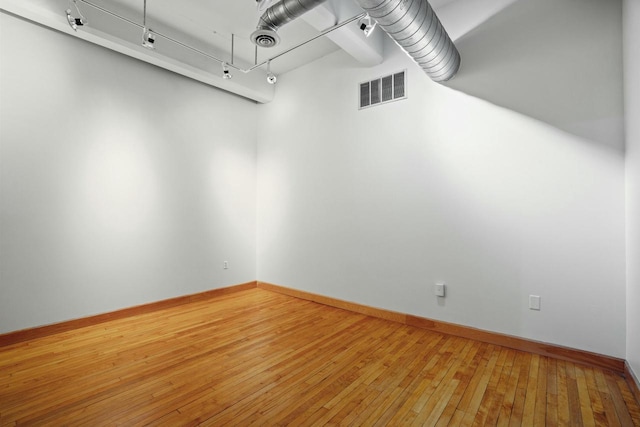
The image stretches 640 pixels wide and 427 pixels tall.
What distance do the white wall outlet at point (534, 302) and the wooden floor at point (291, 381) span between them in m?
0.42

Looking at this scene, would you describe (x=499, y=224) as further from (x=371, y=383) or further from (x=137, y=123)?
(x=137, y=123)

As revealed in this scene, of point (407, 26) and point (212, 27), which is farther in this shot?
point (212, 27)

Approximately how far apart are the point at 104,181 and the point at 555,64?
15.5 ft

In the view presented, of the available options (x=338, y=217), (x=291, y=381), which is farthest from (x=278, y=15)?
(x=291, y=381)

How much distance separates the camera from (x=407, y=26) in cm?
228

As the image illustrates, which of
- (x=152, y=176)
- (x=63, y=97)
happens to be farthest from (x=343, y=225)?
(x=63, y=97)

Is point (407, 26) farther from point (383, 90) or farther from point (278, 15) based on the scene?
point (383, 90)

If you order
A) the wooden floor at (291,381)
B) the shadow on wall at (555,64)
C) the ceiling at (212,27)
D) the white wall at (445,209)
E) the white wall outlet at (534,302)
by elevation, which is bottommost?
the wooden floor at (291,381)

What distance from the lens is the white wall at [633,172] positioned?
2047 millimetres

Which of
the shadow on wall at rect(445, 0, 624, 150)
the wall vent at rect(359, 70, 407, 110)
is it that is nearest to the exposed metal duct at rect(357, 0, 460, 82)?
the shadow on wall at rect(445, 0, 624, 150)

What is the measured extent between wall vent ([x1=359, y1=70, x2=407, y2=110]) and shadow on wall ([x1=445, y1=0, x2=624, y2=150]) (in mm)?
688

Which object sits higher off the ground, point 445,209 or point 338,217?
point 445,209

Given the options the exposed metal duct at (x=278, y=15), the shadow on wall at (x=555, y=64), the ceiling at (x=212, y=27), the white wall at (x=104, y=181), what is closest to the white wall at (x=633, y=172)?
the shadow on wall at (x=555, y=64)

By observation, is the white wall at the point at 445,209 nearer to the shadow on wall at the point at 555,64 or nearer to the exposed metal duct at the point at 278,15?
the shadow on wall at the point at 555,64
